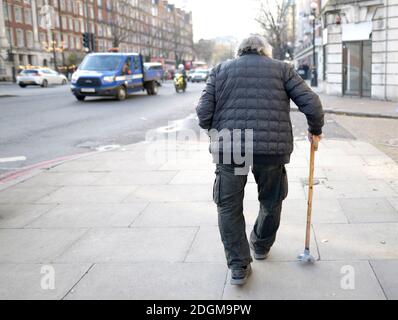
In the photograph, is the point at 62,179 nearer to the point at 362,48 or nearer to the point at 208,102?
the point at 208,102

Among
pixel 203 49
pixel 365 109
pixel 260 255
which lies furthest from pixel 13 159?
pixel 203 49

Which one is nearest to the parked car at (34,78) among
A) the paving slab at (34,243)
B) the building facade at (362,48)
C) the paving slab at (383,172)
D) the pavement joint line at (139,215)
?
the building facade at (362,48)

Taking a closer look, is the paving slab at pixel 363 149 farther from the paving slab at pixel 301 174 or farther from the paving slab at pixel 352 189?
the paving slab at pixel 352 189

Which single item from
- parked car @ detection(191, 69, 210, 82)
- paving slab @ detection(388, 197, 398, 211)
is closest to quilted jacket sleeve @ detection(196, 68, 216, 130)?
paving slab @ detection(388, 197, 398, 211)

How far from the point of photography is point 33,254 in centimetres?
430

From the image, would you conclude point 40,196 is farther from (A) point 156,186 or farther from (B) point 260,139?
(B) point 260,139

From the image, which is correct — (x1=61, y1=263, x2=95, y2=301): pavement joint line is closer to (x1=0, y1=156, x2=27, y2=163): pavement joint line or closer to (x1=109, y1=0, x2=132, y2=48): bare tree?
(x1=0, y1=156, x2=27, y2=163): pavement joint line

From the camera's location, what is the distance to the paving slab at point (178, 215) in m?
4.99

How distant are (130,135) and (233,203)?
8790mm

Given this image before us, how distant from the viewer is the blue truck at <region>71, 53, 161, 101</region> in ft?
71.5

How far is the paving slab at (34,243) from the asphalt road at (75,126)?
3649 millimetres

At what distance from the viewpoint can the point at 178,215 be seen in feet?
17.3

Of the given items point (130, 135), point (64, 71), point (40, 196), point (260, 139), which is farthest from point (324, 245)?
point (64, 71)

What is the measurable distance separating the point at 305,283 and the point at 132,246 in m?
1.64
